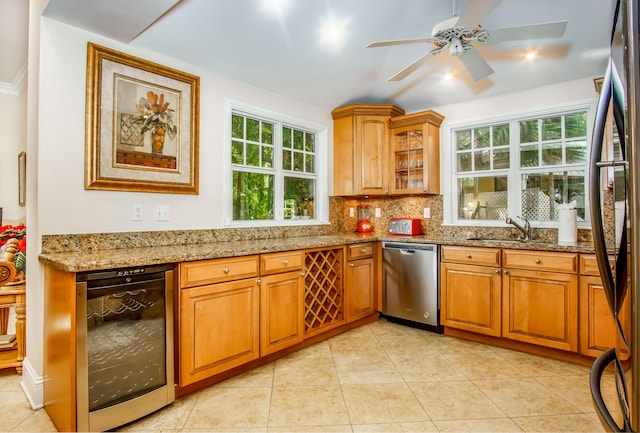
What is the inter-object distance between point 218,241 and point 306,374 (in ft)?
4.29

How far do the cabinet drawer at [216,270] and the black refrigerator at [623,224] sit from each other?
1953mm

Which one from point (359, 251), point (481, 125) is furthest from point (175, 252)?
point (481, 125)

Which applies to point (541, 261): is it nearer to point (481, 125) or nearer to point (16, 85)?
point (481, 125)

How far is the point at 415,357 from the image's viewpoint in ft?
9.18

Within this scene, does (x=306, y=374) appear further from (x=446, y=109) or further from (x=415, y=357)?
(x=446, y=109)

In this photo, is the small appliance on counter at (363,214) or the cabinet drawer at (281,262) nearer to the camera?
the cabinet drawer at (281,262)

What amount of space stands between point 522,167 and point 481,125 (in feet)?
2.06

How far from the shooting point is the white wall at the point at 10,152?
4086 millimetres

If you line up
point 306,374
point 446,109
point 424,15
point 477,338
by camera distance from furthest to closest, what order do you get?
point 446,109 < point 477,338 < point 424,15 < point 306,374

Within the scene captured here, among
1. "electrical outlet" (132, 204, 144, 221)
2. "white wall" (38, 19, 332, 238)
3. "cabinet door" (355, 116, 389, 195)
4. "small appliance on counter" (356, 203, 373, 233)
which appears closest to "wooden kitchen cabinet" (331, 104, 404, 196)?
"cabinet door" (355, 116, 389, 195)

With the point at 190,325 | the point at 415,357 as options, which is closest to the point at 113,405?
the point at 190,325

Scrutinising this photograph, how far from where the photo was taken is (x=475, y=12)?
6.41ft

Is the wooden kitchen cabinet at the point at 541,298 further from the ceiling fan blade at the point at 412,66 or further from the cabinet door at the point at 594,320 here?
the ceiling fan blade at the point at 412,66

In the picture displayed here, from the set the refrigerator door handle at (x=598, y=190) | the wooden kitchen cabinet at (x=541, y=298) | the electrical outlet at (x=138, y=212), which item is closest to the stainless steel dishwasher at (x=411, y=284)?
the wooden kitchen cabinet at (x=541, y=298)
